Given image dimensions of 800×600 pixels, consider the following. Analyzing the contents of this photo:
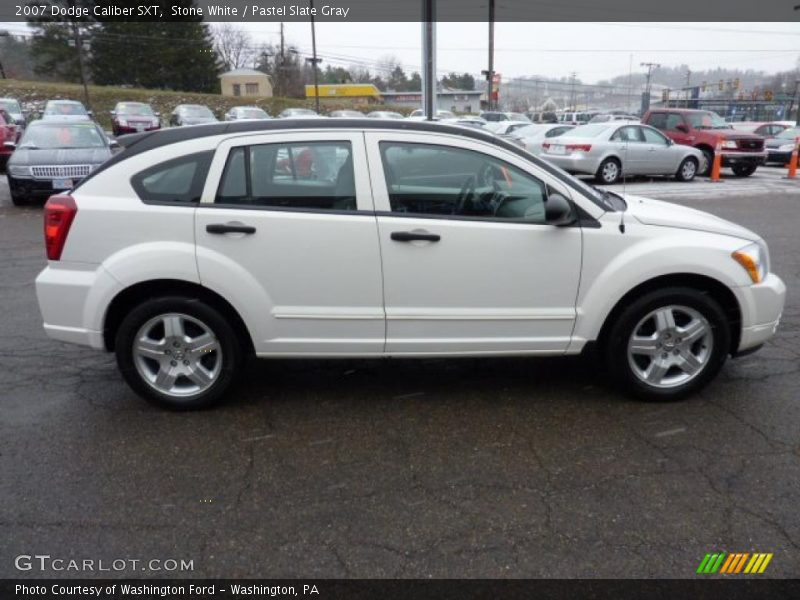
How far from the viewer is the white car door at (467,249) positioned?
3.58 m

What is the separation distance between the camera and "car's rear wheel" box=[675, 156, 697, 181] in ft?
55.5

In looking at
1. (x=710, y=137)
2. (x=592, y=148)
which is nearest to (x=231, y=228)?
(x=592, y=148)

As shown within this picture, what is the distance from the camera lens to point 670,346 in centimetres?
381

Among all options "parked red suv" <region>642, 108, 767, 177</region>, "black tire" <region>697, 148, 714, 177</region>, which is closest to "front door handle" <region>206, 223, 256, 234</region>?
"parked red suv" <region>642, 108, 767, 177</region>

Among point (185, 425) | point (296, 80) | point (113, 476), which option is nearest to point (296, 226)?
point (185, 425)

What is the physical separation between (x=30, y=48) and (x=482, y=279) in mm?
66417

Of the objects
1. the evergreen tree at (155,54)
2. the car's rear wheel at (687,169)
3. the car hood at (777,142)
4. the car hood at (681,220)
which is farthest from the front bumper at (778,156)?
the evergreen tree at (155,54)

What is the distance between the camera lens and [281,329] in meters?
A: 3.65

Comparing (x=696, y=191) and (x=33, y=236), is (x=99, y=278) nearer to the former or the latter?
(x=33, y=236)

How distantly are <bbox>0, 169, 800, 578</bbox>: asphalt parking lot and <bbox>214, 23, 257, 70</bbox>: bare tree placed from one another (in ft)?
271

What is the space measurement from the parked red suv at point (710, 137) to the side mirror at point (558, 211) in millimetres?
16262

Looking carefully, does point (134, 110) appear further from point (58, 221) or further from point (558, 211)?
point (558, 211)

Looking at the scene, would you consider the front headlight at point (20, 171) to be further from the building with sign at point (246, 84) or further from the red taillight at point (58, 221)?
the building with sign at point (246, 84)

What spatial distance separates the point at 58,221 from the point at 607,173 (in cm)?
1424
